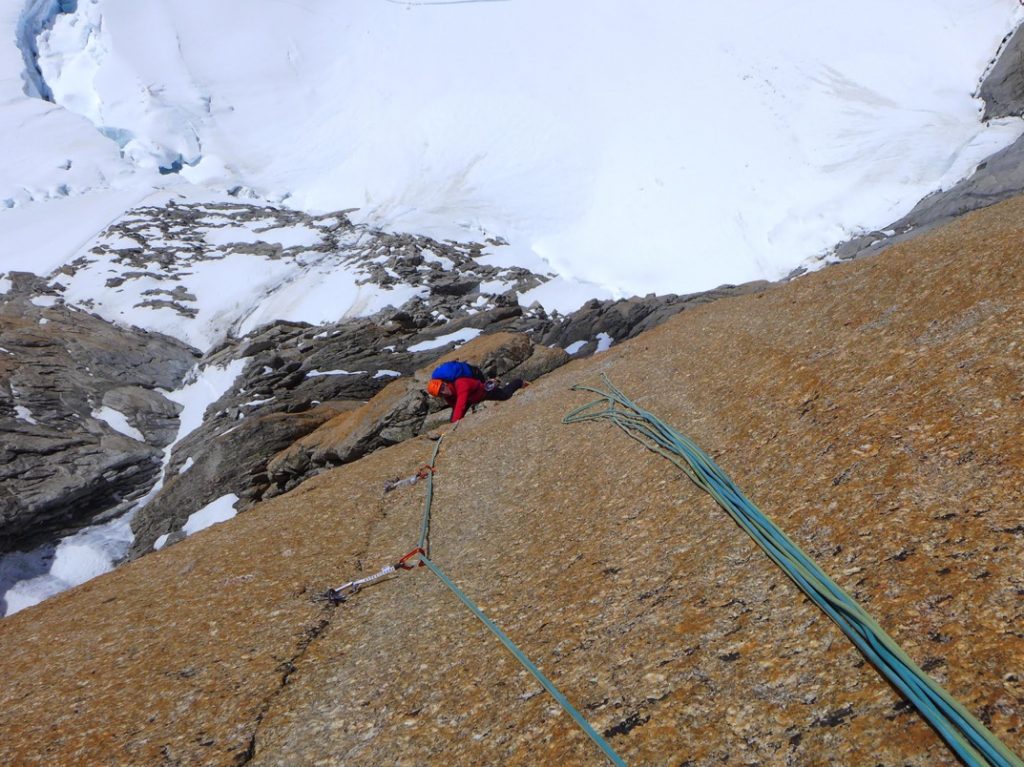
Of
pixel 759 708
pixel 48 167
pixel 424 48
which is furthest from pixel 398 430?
pixel 424 48

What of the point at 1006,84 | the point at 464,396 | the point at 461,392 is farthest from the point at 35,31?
the point at 1006,84

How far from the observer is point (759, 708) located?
3566 millimetres

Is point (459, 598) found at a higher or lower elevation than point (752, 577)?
lower

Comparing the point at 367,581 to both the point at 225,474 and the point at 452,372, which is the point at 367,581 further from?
the point at 225,474

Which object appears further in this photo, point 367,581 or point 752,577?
point 367,581

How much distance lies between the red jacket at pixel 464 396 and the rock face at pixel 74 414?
14.6 m

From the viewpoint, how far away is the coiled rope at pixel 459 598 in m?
3.74

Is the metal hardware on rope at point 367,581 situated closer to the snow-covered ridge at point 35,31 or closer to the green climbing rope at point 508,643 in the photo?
the green climbing rope at point 508,643

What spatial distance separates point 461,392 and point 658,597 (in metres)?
9.44

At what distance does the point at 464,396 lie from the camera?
13.9 m

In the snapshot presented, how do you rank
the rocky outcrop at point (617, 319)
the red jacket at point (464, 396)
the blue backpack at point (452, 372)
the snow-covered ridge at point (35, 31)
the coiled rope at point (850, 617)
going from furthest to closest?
→ the snow-covered ridge at point (35, 31), the rocky outcrop at point (617, 319), the blue backpack at point (452, 372), the red jacket at point (464, 396), the coiled rope at point (850, 617)

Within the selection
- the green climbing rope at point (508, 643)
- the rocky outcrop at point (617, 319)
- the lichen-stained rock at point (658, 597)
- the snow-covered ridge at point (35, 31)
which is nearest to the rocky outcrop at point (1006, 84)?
the rocky outcrop at point (617, 319)

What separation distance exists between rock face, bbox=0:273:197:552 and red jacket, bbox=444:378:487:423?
575 inches

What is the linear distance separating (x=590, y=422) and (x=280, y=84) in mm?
68238
